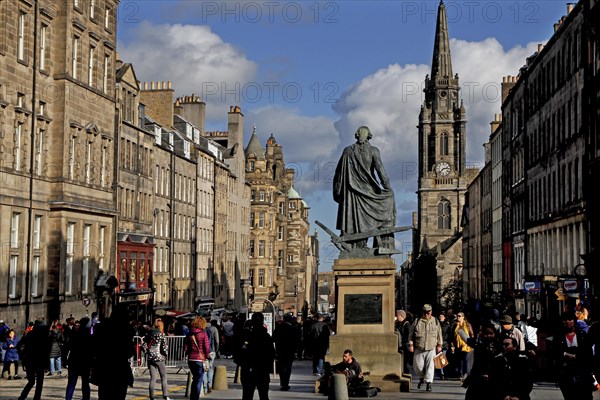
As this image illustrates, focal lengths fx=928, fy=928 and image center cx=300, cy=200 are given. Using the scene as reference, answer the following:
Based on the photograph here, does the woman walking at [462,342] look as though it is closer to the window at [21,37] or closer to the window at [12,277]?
the window at [12,277]

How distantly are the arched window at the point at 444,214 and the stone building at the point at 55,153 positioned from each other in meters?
107

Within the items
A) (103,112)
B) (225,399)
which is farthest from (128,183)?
(225,399)

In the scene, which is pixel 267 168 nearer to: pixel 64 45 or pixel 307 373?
pixel 64 45

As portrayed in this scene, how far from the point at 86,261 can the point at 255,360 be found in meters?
27.5

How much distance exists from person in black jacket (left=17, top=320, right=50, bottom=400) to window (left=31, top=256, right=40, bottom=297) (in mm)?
18896

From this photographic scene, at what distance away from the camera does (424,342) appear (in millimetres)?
20062

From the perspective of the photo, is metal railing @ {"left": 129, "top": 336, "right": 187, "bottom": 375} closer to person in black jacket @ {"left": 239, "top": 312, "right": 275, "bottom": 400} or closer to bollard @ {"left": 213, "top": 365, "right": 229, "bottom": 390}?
bollard @ {"left": 213, "top": 365, "right": 229, "bottom": 390}

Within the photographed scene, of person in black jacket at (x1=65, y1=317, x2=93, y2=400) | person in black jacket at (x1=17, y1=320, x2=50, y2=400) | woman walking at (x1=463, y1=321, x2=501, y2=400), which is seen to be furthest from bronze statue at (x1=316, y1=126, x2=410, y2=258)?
woman walking at (x1=463, y1=321, x2=501, y2=400)

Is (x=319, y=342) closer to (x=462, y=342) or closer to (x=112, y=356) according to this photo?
(x=462, y=342)

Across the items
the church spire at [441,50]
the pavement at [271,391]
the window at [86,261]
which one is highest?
the church spire at [441,50]

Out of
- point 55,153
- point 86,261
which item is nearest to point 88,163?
point 55,153

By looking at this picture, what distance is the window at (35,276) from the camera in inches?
1432

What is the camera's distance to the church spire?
5989 inches

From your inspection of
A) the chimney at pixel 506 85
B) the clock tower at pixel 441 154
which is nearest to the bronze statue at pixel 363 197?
the chimney at pixel 506 85
